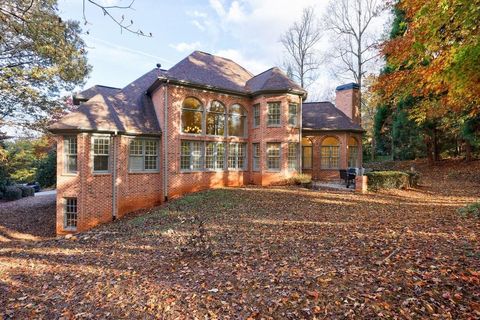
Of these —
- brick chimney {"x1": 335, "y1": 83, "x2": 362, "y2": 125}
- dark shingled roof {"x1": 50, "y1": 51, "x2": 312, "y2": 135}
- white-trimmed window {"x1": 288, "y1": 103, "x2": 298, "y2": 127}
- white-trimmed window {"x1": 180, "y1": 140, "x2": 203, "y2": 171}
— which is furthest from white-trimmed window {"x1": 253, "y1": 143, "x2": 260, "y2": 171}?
brick chimney {"x1": 335, "y1": 83, "x2": 362, "y2": 125}

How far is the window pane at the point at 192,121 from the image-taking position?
15047 millimetres

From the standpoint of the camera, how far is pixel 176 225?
9.40 m

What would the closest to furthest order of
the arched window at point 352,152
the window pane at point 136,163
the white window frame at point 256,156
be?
the window pane at point 136,163
the white window frame at point 256,156
the arched window at point 352,152

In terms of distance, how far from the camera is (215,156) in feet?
52.9

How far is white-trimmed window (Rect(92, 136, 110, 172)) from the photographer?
12914 millimetres

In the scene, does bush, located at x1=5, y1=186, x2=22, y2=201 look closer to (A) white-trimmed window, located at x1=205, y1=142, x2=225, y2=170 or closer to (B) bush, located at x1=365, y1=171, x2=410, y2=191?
(A) white-trimmed window, located at x1=205, y1=142, x2=225, y2=170

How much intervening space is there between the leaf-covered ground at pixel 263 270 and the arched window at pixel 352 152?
9921 millimetres

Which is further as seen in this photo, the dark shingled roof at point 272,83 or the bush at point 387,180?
the dark shingled roof at point 272,83

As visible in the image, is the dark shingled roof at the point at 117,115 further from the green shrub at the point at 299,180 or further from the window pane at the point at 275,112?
the green shrub at the point at 299,180

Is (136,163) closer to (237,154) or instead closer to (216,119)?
(216,119)

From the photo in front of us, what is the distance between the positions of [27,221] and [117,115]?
26.3 feet

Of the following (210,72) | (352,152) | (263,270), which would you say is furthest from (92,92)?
(352,152)

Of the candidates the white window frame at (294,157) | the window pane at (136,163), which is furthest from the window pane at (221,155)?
the window pane at (136,163)

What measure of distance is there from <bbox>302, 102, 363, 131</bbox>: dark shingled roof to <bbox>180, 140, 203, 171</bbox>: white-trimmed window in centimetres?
812
